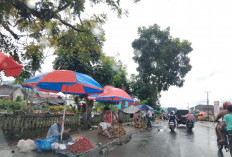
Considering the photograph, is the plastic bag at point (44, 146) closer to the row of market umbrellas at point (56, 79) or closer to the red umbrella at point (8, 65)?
the row of market umbrellas at point (56, 79)

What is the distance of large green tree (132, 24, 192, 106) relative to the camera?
28047mm

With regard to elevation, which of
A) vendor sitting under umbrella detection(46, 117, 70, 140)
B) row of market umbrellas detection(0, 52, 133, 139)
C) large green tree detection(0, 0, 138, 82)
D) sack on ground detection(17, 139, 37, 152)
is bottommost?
sack on ground detection(17, 139, 37, 152)

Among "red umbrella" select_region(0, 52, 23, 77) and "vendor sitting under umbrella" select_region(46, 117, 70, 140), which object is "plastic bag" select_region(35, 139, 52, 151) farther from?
"red umbrella" select_region(0, 52, 23, 77)

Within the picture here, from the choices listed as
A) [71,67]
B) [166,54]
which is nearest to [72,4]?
[71,67]

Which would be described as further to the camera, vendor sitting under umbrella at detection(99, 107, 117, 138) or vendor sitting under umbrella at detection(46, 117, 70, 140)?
vendor sitting under umbrella at detection(99, 107, 117, 138)

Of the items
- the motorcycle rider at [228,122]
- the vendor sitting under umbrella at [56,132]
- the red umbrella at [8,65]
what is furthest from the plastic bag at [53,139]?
the motorcycle rider at [228,122]

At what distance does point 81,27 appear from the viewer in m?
8.22

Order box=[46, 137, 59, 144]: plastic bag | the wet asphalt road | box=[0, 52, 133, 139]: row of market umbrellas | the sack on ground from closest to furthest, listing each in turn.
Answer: box=[0, 52, 133, 139]: row of market umbrellas < the sack on ground < box=[46, 137, 59, 144]: plastic bag < the wet asphalt road

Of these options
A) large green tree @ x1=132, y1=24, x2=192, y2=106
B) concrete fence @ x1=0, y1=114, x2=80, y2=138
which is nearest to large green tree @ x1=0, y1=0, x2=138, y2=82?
concrete fence @ x1=0, y1=114, x2=80, y2=138

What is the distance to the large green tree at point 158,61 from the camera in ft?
92.0

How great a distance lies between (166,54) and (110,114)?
65.7ft

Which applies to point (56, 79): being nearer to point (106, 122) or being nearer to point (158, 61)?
point (106, 122)

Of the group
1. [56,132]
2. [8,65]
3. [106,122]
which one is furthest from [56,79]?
[106,122]

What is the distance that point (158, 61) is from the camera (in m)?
28.5
